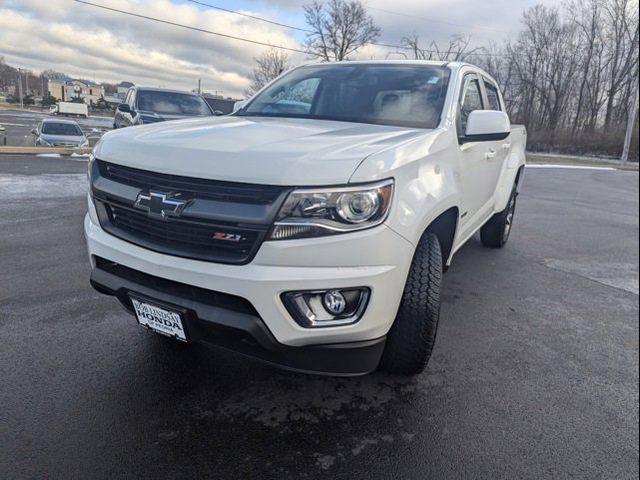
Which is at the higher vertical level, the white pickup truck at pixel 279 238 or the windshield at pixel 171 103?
the windshield at pixel 171 103

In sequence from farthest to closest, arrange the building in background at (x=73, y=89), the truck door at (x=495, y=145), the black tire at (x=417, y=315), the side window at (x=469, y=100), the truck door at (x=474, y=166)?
1. the building in background at (x=73, y=89)
2. the truck door at (x=495, y=145)
3. the side window at (x=469, y=100)
4. the truck door at (x=474, y=166)
5. the black tire at (x=417, y=315)

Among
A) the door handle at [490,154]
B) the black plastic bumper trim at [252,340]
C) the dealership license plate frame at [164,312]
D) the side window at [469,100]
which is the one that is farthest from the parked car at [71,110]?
the black plastic bumper trim at [252,340]

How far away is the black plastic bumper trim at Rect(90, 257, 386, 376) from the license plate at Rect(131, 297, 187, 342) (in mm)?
45

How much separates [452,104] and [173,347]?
7.84ft

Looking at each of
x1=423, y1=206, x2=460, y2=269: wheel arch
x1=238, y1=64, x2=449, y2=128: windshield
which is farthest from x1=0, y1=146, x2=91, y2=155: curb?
x1=423, y1=206, x2=460, y2=269: wheel arch

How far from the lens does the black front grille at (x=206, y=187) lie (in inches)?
74.7

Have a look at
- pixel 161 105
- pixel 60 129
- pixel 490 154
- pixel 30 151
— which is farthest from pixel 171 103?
pixel 490 154

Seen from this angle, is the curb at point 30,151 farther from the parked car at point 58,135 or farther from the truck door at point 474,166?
the truck door at point 474,166

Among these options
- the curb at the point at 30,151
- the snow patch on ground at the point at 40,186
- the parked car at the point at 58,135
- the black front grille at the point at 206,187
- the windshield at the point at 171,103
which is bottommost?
the snow patch on ground at the point at 40,186

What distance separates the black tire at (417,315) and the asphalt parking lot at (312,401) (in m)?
0.28

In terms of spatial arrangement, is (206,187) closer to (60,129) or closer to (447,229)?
(447,229)

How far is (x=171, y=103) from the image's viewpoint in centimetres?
1094

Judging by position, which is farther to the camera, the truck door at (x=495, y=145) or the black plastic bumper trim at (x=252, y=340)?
the truck door at (x=495, y=145)

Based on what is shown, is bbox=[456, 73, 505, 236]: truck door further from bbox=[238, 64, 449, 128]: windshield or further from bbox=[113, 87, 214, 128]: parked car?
bbox=[113, 87, 214, 128]: parked car
